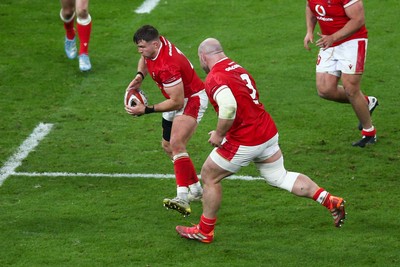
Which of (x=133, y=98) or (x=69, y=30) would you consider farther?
(x=69, y=30)

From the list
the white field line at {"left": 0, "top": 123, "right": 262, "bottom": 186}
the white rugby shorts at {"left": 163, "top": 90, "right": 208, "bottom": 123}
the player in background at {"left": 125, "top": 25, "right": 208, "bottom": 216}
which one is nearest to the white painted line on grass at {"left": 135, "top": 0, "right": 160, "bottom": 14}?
the white field line at {"left": 0, "top": 123, "right": 262, "bottom": 186}

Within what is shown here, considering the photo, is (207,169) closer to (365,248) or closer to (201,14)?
(365,248)

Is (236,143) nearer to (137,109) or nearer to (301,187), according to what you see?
(301,187)

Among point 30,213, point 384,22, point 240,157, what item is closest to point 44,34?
point 384,22

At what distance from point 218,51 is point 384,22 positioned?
24.9 feet

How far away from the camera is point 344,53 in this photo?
11328 millimetres

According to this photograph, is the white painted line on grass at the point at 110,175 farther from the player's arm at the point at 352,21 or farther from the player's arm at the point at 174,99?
the player's arm at the point at 352,21

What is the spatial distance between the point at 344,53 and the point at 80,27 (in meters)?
4.32

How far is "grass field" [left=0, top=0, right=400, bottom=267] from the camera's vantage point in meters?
8.81

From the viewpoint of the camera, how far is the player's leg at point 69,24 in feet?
47.0

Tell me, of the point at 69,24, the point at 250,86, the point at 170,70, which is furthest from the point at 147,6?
the point at 250,86

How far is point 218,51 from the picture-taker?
885 centimetres

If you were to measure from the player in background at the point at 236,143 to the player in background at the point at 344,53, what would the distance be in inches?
102

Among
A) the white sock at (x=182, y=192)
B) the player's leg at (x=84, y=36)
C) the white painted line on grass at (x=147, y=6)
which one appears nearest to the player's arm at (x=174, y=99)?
the white sock at (x=182, y=192)
